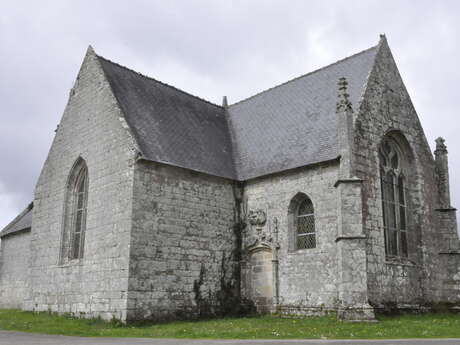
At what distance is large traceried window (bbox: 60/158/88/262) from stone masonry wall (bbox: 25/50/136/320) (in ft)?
0.82

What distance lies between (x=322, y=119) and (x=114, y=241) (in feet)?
27.0

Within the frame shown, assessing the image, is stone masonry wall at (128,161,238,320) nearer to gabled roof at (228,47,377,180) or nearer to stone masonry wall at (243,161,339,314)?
stone masonry wall at (243,161,339,314)

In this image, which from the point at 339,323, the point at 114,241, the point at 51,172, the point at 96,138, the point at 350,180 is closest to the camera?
the point at 339,323

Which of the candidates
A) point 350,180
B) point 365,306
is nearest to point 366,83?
point 350,180

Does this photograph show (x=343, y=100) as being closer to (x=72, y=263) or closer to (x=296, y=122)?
(x=296, y=122)

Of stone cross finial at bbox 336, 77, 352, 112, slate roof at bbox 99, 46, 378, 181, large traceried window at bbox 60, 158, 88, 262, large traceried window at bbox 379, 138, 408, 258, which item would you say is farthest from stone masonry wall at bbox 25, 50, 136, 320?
large traceried window at bbox 379, 138, 408, 258

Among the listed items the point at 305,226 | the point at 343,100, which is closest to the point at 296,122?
the point at 343,100

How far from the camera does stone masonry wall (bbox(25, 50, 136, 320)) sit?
15.1 meters

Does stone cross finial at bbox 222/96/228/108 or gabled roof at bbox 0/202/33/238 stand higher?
stone cross finial at bbox 222/96/228/108

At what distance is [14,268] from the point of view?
24.2m

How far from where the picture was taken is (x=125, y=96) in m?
17.6

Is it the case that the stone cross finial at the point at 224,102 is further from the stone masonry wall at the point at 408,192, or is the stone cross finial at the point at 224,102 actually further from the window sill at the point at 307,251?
the window sill at the point at 307,251

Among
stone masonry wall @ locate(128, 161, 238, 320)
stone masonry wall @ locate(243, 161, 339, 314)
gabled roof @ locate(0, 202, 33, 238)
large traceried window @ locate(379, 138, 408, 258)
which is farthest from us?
gabled roof @ locate(0, 202, 33, 238)

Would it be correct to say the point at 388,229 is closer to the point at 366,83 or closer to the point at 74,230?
the point at 366,83
